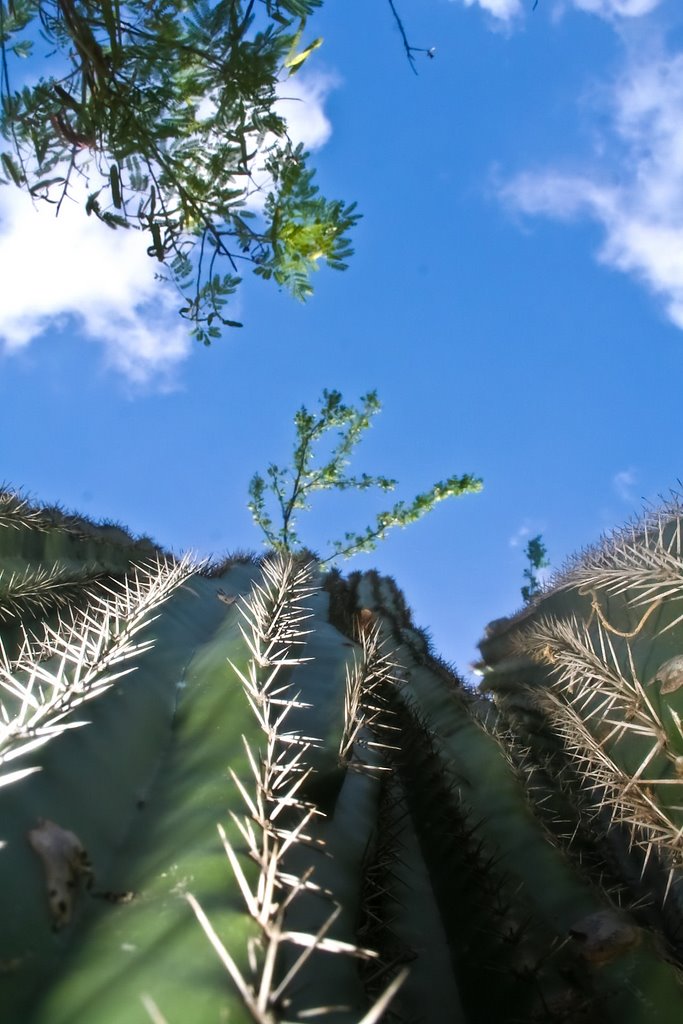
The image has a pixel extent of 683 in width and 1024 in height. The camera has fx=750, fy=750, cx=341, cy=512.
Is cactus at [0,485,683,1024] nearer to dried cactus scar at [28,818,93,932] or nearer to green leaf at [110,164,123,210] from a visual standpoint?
dried cactus scar at [28,818,93,932]

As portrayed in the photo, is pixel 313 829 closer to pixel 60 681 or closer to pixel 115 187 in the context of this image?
pixel 60 681

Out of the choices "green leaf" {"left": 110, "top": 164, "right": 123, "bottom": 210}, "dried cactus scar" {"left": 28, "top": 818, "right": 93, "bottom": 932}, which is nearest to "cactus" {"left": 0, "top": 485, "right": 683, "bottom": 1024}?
"dried cactus scar" {"left": 28, "top": 818, "right": 93, "bottom": 932}

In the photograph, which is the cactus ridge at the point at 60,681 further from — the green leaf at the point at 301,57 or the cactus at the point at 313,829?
the green leaf at the point at 301,57

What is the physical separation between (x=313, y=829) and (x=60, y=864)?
58cm

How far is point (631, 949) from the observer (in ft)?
5.48

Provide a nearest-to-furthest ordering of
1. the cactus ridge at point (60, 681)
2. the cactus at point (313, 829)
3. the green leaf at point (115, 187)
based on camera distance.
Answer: the cactus at point (313, 829)
the cactus ridge at point (60, 681)
the green leaf at point (115, 187)

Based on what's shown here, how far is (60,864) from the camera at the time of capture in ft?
4.18

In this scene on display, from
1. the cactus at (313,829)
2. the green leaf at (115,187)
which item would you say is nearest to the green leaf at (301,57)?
the green leaf at (115,187)

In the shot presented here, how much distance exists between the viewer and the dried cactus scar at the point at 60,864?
122 cm

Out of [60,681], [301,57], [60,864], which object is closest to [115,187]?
[301,57]

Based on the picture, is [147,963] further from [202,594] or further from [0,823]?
[202,594]

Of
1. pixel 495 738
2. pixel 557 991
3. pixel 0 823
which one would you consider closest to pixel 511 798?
pixel 495 738

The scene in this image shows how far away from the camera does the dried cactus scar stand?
1220 mm

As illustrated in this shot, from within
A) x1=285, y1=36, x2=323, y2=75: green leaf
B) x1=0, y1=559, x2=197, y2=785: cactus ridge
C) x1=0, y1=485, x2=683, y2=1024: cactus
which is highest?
x1=285, y1=36, x2=323, y2=75: green leaf
